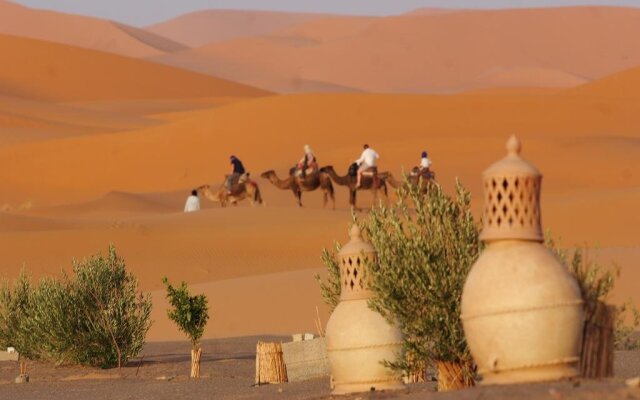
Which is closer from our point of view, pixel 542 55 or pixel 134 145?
pixel 134 145

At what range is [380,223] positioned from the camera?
13.1m

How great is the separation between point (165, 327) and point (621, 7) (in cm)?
16342

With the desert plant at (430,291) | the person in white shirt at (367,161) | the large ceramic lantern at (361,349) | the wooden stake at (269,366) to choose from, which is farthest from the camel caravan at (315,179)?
the large ceramic lantern at (361,349)

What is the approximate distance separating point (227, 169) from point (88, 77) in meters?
44.2

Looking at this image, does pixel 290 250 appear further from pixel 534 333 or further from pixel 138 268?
pixel 534 333

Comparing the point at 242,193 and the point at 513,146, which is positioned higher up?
the point at 242,193

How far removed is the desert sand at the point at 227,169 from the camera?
28.4 meters

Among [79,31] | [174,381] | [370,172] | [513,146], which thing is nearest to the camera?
[513,146]

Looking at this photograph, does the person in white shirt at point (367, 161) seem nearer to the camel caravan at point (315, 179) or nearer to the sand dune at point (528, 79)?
the camel caravan at point (315, 179)

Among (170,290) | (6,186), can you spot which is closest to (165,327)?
(170,290)

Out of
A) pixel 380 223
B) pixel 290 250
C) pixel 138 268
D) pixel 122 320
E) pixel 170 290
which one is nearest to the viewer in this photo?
pixel 380 223

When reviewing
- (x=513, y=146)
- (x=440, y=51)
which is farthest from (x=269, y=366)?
(x=440, y=51)

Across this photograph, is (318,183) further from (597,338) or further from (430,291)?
(597,338)

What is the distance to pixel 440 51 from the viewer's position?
17475 centimetres
